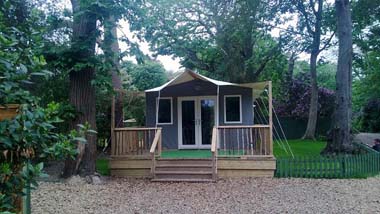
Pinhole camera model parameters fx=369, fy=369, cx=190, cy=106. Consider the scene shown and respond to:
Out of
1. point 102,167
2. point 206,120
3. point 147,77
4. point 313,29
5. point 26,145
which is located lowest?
point 102,167

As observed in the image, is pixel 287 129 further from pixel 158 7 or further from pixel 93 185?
pixel 93 185

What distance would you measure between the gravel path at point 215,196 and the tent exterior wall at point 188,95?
3657mm

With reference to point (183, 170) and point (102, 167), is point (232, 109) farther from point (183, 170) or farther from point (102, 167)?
point (102, 167)

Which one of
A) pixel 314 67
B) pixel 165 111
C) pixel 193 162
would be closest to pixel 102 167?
pixel 165 111

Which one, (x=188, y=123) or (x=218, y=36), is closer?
(x=188, y=123)

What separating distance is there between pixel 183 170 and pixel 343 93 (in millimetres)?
6191

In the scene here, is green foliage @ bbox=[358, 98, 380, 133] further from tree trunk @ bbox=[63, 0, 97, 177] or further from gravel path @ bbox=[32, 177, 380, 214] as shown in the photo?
tree trunk @ bbox=[63, 0, 97, 177]

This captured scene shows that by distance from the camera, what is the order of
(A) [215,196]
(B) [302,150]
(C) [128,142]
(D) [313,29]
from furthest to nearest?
(D) [313,29] < (B) [302,150] < (C) [128,142] < (A) [215,196]

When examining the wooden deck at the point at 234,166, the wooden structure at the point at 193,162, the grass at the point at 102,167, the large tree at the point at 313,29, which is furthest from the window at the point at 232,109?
the large tree at the point at 313,29

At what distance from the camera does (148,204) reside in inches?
285

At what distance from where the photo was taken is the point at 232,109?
13.3 m

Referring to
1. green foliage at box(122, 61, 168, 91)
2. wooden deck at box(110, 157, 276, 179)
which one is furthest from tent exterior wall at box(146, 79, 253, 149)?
green foliage at box(122, 61, 168, 91)

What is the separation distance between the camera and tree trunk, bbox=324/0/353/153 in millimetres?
12055

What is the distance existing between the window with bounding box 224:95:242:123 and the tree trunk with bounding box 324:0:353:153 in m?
3.19
